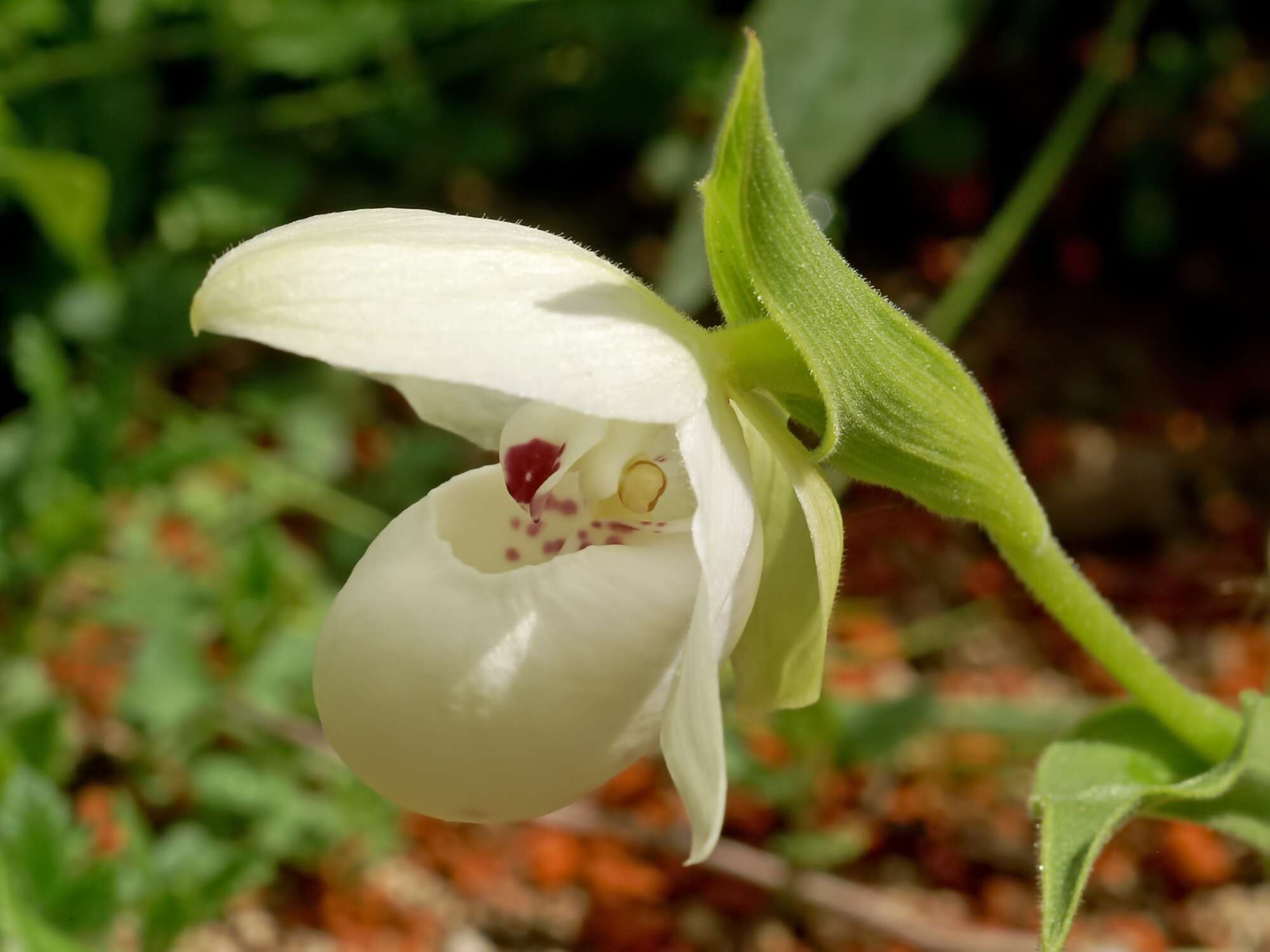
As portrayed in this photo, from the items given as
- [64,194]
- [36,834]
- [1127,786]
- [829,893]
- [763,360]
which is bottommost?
[829,893]

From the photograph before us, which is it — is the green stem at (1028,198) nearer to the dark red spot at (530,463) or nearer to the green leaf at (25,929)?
the dark red spot at (530,463)

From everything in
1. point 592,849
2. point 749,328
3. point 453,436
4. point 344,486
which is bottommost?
point 592,849

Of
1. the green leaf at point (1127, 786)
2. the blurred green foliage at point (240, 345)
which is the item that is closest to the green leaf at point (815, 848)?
the blurred green foliage at point (240, 345)

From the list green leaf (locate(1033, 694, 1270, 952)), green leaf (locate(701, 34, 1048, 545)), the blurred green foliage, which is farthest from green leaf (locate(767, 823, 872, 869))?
Result: green leaf (locate(701, 34, 1048, 545))

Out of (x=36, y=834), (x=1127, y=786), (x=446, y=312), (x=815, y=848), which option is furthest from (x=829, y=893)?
(x=446, y=312)

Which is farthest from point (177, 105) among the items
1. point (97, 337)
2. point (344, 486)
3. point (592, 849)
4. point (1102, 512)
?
point (1102, 512)

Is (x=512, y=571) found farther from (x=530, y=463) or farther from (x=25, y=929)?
(x=25, y=929)

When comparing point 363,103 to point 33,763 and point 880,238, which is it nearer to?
point 880,238
